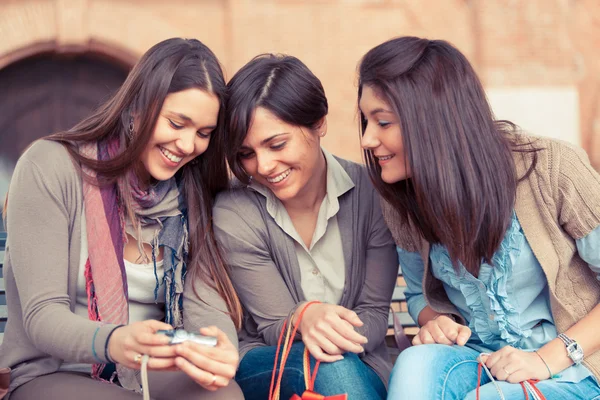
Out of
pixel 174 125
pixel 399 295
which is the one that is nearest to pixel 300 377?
pixel 174 125

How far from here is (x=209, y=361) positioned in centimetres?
183

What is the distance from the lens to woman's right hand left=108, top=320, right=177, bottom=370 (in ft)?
5.74

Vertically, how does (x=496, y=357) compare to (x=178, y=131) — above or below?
below

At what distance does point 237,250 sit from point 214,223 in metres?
0.14

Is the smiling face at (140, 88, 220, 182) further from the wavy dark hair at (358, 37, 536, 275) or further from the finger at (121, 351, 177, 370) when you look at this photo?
the finger at (121, 351, 177, 370)

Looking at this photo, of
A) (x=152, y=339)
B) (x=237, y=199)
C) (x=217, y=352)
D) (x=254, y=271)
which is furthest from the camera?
(x=237, y=199)

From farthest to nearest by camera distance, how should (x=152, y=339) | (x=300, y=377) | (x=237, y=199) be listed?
(x=237, y=199)
(x=300, y=377)
(x=152, y=339)

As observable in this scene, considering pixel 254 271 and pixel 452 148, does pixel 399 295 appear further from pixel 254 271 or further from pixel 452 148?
pixel 452 148

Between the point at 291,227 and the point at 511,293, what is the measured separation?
0.80 meters

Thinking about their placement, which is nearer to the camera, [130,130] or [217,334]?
[217,334]

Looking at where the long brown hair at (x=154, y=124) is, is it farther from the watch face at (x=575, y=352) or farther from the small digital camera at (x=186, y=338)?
the watch face at (x=575, y=352)

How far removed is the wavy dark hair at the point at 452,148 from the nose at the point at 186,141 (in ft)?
2.08

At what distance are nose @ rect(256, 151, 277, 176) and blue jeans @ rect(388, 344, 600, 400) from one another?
0.77 m

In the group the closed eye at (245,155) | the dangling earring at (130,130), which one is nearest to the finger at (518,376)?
the closed eye at (245,155)
